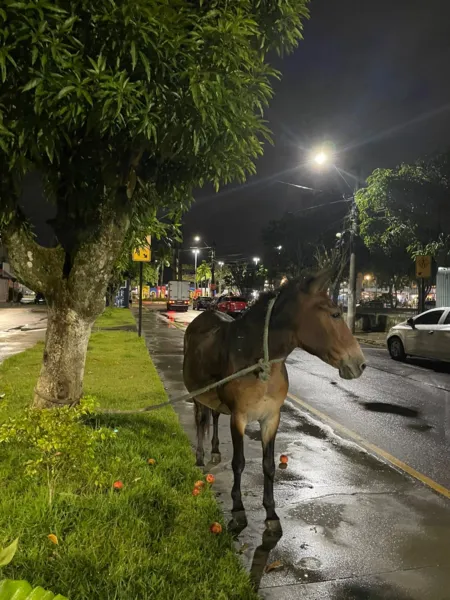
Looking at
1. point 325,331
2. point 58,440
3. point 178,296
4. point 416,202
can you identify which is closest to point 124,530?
point 58,440

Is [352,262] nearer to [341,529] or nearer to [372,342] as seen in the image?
[372,342]

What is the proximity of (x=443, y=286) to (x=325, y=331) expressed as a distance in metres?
20.4

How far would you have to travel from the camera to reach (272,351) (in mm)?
4098

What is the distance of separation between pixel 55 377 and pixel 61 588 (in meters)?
3.43

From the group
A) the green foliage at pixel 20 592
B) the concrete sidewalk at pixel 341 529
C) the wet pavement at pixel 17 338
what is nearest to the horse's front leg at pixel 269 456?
the concrete sidewalk at pixel 341 529

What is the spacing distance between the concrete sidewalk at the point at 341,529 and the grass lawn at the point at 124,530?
15.4 inches

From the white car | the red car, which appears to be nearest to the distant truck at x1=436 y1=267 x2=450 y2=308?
the white car

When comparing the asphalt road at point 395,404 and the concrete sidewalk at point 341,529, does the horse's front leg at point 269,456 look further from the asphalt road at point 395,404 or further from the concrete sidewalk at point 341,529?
the asphalt road at point 395,404

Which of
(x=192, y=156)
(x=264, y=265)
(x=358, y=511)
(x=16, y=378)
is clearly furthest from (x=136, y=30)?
(x=264, y=265)

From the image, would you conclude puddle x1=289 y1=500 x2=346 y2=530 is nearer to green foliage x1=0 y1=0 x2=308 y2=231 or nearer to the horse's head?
the horse's head

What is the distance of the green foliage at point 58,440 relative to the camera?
4.25 metres

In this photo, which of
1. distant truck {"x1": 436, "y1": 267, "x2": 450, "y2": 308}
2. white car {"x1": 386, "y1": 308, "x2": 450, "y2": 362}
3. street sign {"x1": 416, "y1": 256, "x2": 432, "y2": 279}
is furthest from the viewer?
distant truck {"x1": 436, "y1": 267, "x2": 450, "y2": 308}

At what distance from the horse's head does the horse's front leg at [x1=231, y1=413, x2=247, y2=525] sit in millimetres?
838

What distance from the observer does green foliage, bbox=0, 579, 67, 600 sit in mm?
1437
